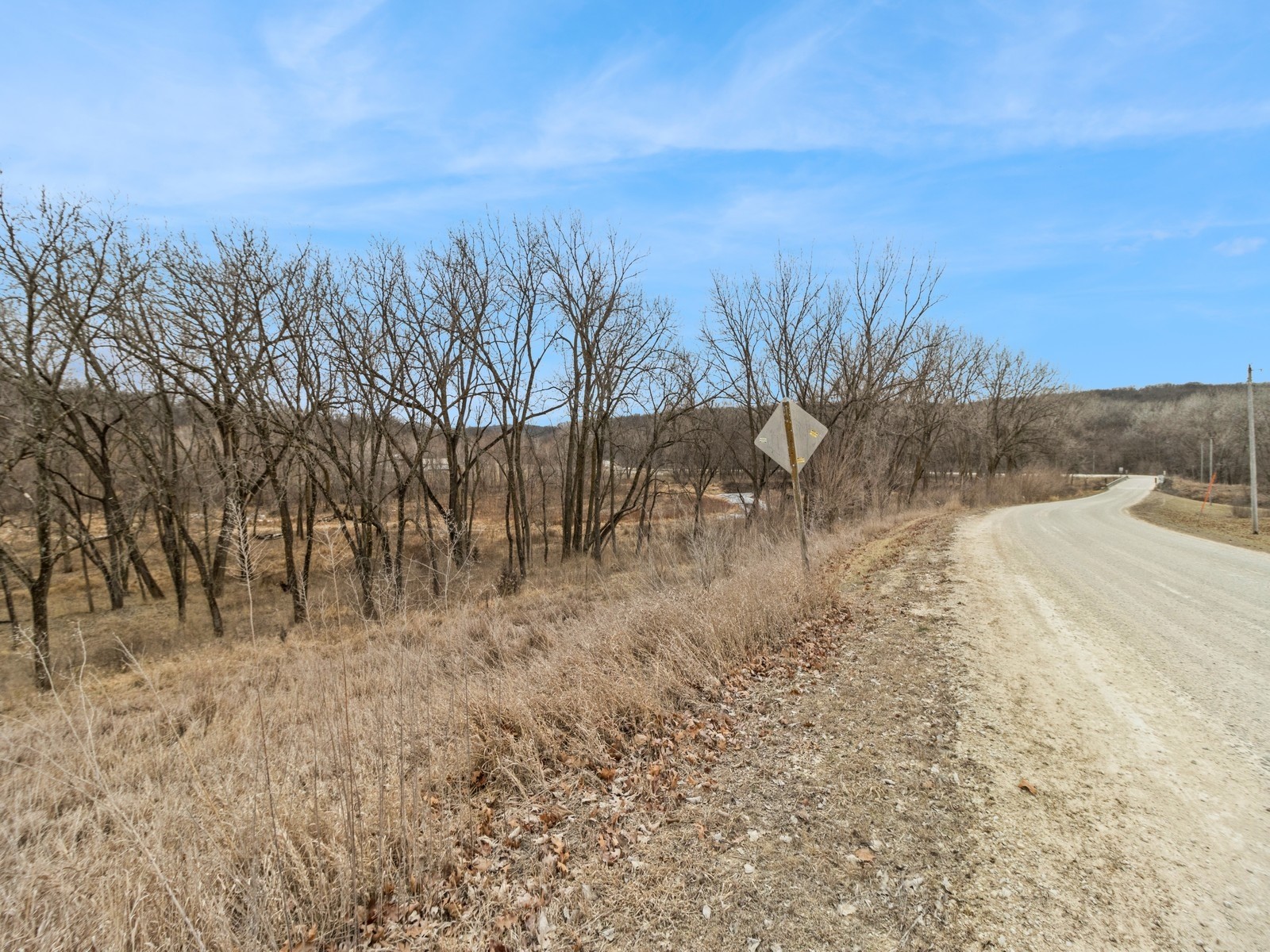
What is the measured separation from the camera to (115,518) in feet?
50.8

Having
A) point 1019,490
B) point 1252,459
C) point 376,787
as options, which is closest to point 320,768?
point 376,787

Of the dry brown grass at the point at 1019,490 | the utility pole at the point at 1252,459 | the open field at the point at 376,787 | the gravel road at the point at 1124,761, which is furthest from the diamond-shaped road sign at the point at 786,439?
the dry brown grass at the point at 1019,490

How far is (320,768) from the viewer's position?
4133 millimetres

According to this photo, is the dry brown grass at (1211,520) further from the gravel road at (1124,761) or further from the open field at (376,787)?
the open field at (376,787)

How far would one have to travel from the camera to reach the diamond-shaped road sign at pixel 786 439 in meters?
8.08

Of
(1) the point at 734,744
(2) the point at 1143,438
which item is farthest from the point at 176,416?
(2) the point at 1143,438

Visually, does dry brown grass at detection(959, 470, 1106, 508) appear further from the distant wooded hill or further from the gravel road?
the gravel road

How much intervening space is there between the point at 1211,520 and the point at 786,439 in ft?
79.1

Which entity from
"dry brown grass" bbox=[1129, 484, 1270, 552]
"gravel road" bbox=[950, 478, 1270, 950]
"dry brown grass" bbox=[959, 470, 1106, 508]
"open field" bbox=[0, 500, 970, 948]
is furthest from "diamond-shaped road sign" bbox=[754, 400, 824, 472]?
"dry brown grass" bbox=[959, 470, 1106, 508]

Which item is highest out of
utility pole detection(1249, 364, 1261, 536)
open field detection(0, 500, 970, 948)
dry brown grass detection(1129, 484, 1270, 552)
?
utility pole detection(1249, 364, 1261, 536)

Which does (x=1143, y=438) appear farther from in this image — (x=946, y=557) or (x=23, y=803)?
(x=23, y=803)

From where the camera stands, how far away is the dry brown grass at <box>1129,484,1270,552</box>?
15711mm

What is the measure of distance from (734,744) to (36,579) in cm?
1478

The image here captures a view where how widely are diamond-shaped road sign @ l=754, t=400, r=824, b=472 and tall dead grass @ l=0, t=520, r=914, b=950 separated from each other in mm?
1785
